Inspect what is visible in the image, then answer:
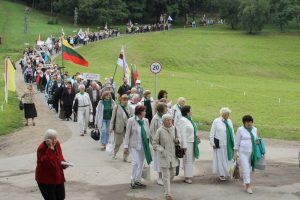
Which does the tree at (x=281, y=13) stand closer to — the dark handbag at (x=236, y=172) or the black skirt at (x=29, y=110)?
the black skirt at (x=29, y=110)

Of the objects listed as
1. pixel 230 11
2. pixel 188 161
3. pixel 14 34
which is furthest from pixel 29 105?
pixel 230 11

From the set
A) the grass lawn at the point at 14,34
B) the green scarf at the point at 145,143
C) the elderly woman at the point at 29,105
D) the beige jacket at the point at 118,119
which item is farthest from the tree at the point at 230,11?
the green scarf at the point at 145,143

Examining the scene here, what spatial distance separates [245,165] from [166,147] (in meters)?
2.04

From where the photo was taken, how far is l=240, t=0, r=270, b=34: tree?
3329 inches

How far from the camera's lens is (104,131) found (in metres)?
17.8

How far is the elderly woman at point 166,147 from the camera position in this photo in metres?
12.3

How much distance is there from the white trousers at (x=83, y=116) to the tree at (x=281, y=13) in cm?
7480

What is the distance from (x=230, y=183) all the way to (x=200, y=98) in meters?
20.9

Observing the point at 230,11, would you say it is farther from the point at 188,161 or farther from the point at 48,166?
the point at 48,166

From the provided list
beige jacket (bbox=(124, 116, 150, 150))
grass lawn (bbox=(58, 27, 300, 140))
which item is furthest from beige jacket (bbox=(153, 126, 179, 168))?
grass lawn (bbox=(58, 27, 300, 140))

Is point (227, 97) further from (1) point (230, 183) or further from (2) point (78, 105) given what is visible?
(1) point (230, 183)

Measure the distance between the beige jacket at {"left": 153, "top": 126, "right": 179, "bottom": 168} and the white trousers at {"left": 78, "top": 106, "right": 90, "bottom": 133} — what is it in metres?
8.54

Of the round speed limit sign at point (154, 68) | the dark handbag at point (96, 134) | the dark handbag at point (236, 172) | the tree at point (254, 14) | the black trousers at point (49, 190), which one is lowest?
the dark handbag at point (236, 172)

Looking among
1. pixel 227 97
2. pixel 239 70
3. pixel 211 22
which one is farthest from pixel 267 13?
pixel 227 97
